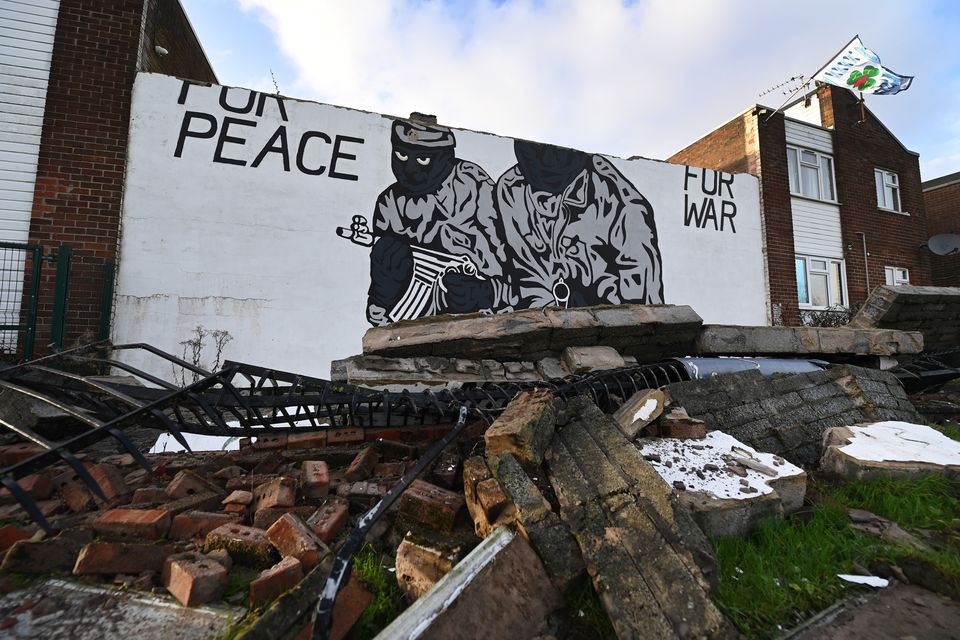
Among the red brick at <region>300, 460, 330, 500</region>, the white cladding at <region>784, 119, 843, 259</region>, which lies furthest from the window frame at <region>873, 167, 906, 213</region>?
the red brick at <region>300, 460, 330, 500</region>

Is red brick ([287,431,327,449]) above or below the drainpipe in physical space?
below

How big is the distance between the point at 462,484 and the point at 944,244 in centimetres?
1480

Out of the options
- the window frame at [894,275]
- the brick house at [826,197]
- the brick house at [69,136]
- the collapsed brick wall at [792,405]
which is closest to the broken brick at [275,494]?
the collapsed brick wall at [792,405]

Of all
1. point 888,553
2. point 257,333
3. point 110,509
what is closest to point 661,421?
point 888,553

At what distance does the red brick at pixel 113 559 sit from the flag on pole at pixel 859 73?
587 inches

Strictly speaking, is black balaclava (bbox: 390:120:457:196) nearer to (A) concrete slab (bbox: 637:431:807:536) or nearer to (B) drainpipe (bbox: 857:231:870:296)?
(A) concrete slab (bbox: 637:431:807:536)

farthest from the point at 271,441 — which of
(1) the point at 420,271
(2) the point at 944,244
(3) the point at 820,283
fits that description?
(2) the point at 944,244

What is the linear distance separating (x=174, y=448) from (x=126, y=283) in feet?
8.34

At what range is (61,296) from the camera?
4.99 m

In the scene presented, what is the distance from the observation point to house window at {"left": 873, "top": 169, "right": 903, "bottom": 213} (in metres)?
11.1

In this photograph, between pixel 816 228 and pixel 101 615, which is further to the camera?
pixel 816 228

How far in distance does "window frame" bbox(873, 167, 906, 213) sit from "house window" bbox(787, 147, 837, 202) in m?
1.58

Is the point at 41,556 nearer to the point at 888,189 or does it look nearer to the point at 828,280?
the point at 828,280

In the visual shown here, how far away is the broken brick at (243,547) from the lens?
1552 mm
